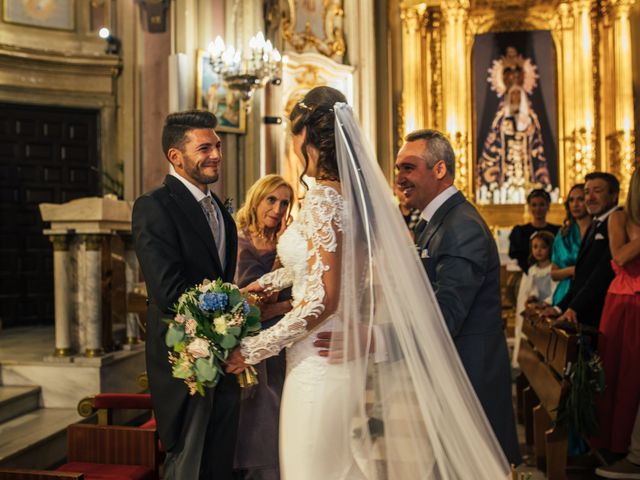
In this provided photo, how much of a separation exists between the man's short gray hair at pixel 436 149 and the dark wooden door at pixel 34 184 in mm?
6527

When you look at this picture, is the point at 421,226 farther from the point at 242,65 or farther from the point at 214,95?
the point at 214,95

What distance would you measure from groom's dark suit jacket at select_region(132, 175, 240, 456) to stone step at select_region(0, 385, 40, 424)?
220cm

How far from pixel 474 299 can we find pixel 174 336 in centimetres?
112

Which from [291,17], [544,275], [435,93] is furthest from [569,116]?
[544,275]

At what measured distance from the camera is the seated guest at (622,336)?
15.0 feet

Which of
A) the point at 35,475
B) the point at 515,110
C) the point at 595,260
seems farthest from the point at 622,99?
the point at 35,475

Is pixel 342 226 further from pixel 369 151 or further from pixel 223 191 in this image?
pixel 223 191

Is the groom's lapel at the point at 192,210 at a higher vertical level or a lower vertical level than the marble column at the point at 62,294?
higher

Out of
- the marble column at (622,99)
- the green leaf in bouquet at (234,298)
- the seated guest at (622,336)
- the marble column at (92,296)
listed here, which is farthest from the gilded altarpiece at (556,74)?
the green leaf in bouquet at (234,298)

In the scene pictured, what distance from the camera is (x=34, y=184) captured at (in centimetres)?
919

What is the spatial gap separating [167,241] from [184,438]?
77 cm

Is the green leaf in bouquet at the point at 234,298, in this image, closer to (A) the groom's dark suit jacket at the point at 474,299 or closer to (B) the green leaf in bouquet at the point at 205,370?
(B) the green leaf in bouquet at the point at 205,370

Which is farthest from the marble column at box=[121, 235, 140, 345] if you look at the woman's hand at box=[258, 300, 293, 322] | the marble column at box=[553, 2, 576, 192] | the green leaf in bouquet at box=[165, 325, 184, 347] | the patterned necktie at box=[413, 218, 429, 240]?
the marble column at box=[553, 2, 576, 192]

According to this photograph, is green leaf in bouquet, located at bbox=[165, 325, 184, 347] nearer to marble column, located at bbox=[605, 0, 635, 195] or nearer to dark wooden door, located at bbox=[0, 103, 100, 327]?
dark wooden door, located at bbox=[0, 103, 100, 327]
